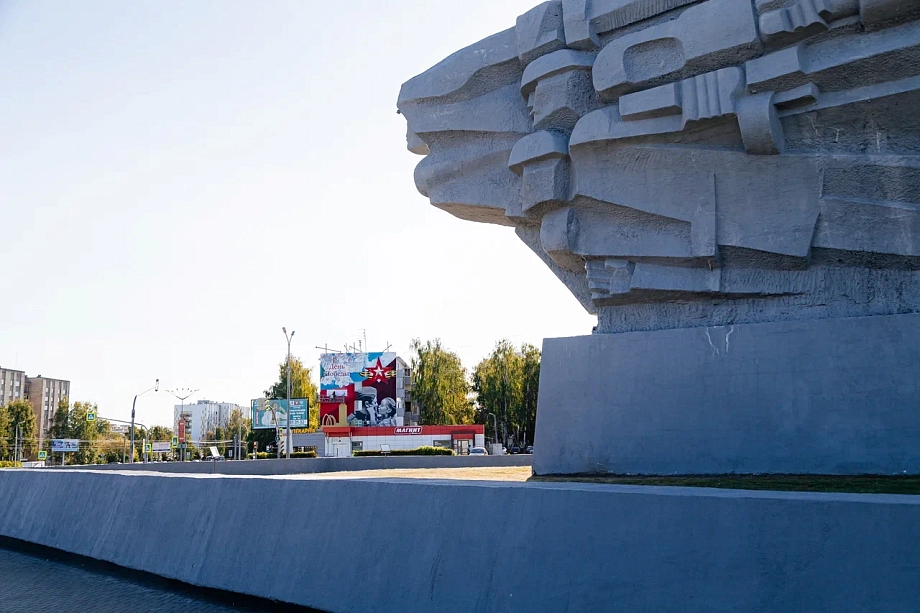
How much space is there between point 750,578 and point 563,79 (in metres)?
8.53

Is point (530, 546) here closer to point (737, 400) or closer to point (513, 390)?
point (737, 400)

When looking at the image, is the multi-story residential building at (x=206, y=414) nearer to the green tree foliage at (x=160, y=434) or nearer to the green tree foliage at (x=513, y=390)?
the green tree foliage at (x=160, y=434)

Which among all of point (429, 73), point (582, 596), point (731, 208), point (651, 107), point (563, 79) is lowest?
point (582, 596)

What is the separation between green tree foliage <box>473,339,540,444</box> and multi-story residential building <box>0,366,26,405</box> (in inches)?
2722

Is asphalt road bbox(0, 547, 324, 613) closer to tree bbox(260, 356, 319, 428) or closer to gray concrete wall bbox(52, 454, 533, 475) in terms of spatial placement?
gray concrete wall bbox(52, 454, 533, 475)

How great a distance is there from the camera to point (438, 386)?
5112cm

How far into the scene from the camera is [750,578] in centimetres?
440

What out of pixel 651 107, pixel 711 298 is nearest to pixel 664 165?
pixel 651 107

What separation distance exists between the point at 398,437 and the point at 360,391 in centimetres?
461

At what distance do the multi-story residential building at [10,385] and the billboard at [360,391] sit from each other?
210 ft

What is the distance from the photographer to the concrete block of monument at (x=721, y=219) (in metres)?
9.02

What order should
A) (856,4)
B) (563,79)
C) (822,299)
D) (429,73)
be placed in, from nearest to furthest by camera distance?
(856,4) < (822,299) < (563,79) < (429,73)

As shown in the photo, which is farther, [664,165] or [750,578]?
[664,165]

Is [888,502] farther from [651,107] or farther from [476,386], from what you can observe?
[476,386]
